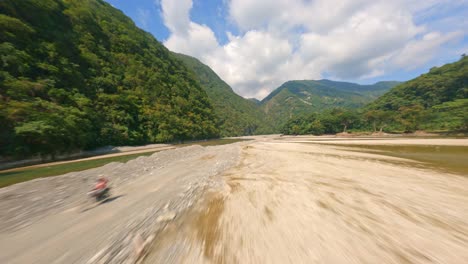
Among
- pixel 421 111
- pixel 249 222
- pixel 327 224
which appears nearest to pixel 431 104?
pixel 421 111

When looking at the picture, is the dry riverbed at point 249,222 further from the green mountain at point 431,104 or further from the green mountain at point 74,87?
the green mountain at point 431,104

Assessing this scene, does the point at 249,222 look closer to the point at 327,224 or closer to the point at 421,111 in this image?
the point at 327,224

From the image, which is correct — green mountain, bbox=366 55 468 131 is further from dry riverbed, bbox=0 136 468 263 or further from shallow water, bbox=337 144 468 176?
dry riverbed, bbox=0 136 468 263

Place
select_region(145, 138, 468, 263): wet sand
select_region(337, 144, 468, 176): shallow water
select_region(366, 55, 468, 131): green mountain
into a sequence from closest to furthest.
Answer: select_region(145, 138, 468, 263): wet sand, select_region(337, 144, 468, 176): shallow water, select_region(366, 55, 468, 131): green mountain

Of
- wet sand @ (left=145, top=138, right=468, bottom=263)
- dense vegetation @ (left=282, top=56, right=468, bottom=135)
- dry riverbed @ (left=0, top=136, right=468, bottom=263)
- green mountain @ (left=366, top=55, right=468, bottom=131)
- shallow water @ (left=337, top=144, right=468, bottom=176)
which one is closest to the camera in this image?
wet sand @ (left=145, top=138, right=468, bottom=263)

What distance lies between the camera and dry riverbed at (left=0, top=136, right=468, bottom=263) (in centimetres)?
453

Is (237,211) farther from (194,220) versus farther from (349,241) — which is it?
(349,241)

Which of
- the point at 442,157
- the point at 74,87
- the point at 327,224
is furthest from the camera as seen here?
the point at 74,87

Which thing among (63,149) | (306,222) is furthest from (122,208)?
(63,149)

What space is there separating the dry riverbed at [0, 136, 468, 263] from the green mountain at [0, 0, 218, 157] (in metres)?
27.4

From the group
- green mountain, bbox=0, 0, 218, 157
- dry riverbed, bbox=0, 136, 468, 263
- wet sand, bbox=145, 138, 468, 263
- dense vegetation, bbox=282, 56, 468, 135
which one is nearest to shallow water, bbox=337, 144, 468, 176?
dry riverbed, bbox=0, 136, 468, 263

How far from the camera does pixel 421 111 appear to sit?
6888 cm

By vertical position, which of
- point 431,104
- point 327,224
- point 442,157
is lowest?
point 442,157

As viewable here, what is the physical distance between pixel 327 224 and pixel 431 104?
430 ft
